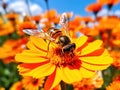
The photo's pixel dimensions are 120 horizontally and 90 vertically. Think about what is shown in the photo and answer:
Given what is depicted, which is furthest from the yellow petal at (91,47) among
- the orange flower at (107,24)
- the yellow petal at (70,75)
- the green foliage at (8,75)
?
the green foliage at (8,75)

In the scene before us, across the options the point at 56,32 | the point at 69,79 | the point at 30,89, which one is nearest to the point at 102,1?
the point at 30,89

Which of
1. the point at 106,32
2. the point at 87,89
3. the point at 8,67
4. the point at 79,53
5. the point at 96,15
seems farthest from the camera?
the point at 8,67

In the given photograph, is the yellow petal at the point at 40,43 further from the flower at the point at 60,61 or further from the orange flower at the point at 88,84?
the orange flower at the point at 88,84

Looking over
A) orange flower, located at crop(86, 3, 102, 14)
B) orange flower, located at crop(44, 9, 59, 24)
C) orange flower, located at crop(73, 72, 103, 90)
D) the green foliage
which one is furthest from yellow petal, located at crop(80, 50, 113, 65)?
orange flower, located at crop(86, 3, 102, 14)

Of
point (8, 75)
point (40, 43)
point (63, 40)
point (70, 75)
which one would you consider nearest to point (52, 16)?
point (8, 75)

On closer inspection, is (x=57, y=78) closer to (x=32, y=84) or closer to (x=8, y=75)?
(x=32, y=84)

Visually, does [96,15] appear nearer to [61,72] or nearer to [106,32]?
[106,32]
